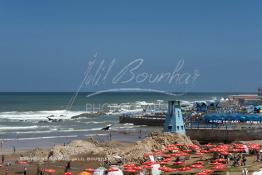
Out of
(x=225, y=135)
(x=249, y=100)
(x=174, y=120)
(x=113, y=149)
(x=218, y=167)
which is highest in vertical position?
(x=249, y=100)

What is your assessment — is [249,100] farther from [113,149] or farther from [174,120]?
[113,149]

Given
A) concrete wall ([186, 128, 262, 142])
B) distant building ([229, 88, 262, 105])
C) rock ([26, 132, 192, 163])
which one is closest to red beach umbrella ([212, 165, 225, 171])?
rock ([26, 132, 192, 163])

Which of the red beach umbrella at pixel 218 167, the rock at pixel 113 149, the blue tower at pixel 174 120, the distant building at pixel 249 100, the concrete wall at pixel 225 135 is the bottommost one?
the red beach umbrella at pixel 218 167

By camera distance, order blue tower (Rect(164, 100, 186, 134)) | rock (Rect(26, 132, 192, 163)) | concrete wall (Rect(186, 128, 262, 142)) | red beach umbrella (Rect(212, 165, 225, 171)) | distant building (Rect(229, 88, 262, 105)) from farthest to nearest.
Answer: distant building (Rect(229, 88, 262, 105))
concrete wall (Rect(186, 128, 262, 142))
blue tower (Rect(164, 100, 186, 134))
rock (Rect(26, 132, 192, 163))
red beach umbrella (Rect(212, 165, 225, 171))

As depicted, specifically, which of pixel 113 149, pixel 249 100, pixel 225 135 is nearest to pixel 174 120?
pixel 113 149

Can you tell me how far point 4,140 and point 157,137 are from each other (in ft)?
61.5

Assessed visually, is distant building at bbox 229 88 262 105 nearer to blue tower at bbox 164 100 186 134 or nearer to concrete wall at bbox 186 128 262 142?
concrete wall at bbox 186 128 262 142

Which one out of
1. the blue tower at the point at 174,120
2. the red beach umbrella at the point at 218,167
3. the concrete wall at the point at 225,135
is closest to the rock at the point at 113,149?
the blue tower at the point at 174,120

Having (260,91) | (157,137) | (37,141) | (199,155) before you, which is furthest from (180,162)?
(260,91)

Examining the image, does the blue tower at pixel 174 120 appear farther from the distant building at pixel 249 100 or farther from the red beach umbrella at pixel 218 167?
the distant building at pixel 249 100

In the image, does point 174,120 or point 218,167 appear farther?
point 174,120

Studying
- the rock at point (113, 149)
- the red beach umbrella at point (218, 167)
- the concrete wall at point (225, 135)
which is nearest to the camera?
the red beach umbrella at point (218, 167)

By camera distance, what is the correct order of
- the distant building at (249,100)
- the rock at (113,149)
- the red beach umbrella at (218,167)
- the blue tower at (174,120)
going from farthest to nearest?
the distant building at (249,100)
the blue tower at (174,120)
the rock at (113,149)
the red beach umbrella at (218,167)

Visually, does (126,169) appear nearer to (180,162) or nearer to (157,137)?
(180,162)
